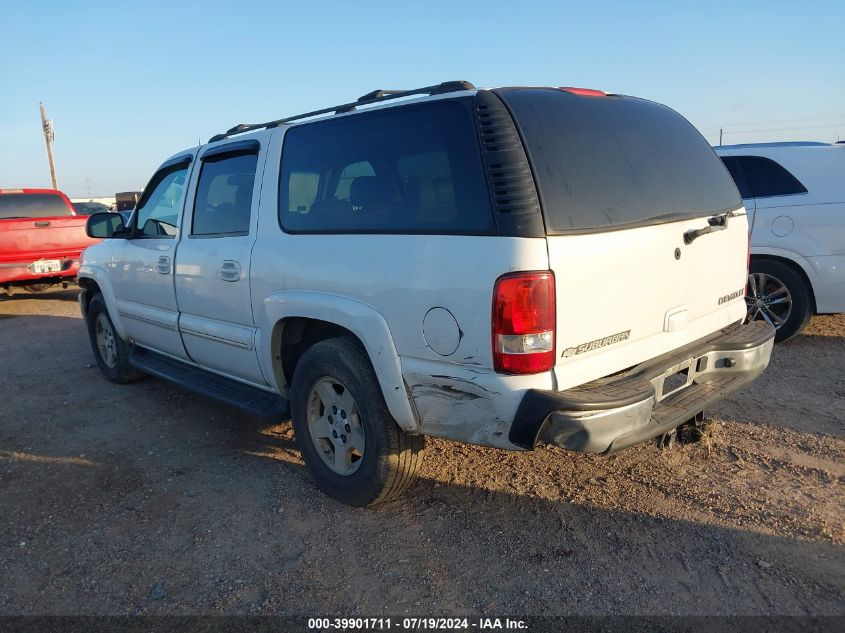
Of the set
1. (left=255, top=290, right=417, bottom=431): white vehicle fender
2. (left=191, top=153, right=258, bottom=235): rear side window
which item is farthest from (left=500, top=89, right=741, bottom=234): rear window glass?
(left=191, top=153, right=258, bottom=235): rear side window

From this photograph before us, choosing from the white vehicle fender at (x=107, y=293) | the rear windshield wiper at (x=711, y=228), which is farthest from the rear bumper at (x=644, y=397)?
the white vehicle fender at (x=107, y=293)

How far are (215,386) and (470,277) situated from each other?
2321 millimetres

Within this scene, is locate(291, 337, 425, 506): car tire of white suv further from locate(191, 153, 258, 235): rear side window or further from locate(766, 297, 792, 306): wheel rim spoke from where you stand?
locate(766, 297, 792, 306): wheel rim spoke

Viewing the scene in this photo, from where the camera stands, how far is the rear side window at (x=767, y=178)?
18.3ft

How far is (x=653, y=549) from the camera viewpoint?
2.84 m

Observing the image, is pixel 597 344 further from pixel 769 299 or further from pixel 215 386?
pixel 769 299

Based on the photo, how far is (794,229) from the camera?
550 centimetres

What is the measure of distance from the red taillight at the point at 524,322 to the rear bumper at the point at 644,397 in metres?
0.14

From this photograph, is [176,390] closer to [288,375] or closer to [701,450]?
[288,375]

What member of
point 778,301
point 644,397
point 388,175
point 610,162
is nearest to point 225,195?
point 388,175

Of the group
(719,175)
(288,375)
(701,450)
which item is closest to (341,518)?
(288,375)

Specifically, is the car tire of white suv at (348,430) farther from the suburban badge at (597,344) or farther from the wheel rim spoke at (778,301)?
the wheel rim spoke at (778,301)

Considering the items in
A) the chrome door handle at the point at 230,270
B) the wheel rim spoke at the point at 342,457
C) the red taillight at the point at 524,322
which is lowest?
the wheel rim spoke at the point at 342,457

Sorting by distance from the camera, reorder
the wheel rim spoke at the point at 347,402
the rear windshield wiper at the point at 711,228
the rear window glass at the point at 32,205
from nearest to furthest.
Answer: the rear windshield wiper at the point at 711,228, the wheel rim spoke at the point at 347,402, the rear window glass at the point at 32,205
